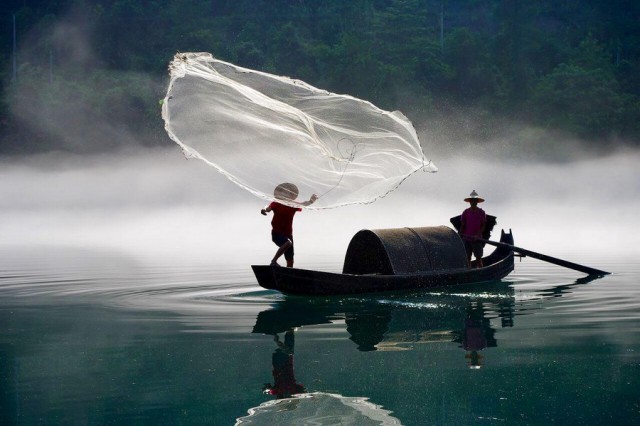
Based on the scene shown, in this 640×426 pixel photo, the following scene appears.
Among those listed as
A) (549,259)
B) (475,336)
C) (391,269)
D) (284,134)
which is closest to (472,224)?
(549,259)

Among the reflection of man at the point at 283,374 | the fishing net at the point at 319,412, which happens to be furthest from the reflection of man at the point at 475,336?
the fishing net at the point at 319,412

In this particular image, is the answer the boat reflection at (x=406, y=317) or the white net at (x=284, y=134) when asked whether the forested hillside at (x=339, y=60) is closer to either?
the boat reflection at (x=406, y=317)

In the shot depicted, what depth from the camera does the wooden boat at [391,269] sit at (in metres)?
13.5

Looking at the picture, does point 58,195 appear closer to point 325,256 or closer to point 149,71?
point 149,71

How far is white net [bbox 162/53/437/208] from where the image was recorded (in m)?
Answer: 10.8

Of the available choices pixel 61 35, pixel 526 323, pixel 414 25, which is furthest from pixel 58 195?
pixel 526 323

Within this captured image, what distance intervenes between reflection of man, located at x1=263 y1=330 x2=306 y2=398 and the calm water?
26mm

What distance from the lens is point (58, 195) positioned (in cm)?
6881

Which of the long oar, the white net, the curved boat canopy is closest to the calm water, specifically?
the curved boat canopy

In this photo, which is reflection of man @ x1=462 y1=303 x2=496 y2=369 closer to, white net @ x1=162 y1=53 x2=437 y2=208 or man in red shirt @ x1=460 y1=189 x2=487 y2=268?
white net @ x1=162 y1=53 x2=437 y2=208

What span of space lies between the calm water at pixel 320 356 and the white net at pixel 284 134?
5.12 feet

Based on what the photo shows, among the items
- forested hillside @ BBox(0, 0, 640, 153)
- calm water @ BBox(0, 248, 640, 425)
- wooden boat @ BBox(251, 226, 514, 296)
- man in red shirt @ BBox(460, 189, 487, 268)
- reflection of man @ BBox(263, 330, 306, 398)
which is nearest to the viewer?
calm water @ BBox(0, 248, 640, 425)

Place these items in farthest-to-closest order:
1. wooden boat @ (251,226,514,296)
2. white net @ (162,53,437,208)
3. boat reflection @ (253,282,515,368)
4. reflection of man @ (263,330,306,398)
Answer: wooden boat @ (251,226,514,296) < white net @ (162,53,437,208) < boat reflection @ (253,282,515,368) < reflection of man @ (263,330,306,398)

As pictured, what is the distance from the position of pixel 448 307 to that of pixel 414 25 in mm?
54237
